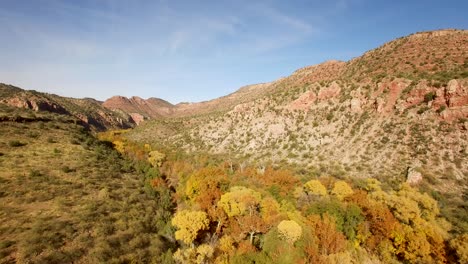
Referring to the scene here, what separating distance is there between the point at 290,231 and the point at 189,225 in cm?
1202

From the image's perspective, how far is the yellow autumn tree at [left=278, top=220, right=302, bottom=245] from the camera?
1250 inches

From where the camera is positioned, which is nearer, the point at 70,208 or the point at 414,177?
the point at 70,208

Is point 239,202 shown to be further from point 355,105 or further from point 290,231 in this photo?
point 355,105

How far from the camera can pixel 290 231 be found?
32.2 m

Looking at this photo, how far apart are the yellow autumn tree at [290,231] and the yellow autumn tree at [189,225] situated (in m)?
9.58

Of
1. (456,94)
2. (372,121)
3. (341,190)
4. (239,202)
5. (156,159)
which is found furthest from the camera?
(156,159)

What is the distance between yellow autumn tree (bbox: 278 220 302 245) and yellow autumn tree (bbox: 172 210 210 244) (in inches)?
377

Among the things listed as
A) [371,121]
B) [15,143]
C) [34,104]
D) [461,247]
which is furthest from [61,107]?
[461,247]

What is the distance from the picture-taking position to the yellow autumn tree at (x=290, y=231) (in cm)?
3175

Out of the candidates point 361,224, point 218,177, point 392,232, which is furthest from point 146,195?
point 392,232

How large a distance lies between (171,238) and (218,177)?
54.7 feet

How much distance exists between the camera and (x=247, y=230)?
36.0 metres

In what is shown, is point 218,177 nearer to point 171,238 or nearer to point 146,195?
point 146,195

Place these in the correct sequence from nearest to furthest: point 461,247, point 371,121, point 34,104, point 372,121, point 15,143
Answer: point 461,247 → point 15,143 → point 372,121 → point 371,121 → point 34,104
